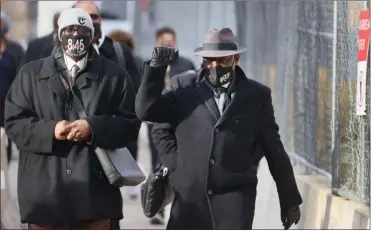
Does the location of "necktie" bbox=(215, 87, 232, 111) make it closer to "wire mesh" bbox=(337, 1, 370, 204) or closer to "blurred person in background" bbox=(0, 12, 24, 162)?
"wire mesh" bbox=(337, 1, 370, 204)

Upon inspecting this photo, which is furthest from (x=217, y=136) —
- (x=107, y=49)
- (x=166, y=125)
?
(x=107, y=49)

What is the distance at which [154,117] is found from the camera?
719cm

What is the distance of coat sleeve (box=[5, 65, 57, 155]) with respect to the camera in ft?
23.3

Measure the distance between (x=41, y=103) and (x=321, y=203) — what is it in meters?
2.56

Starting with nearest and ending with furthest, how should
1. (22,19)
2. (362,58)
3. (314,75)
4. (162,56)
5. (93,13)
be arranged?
(162,56) → (362,58) → (93,13) → (314,75) → (22,19)

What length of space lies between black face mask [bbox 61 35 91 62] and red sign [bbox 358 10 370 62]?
174 centimetres

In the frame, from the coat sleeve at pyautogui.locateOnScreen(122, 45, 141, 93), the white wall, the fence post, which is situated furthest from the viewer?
the white wall

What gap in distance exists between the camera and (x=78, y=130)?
23.1ft

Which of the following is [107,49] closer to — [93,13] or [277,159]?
[93,13]

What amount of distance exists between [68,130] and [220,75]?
3.04ft

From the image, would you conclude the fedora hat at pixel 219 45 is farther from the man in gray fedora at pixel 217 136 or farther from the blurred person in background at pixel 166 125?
the blurred person in background at pixel 166 125

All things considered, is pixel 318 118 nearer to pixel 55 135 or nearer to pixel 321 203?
pixel 321 203

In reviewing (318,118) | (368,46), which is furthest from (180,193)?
(318,118)

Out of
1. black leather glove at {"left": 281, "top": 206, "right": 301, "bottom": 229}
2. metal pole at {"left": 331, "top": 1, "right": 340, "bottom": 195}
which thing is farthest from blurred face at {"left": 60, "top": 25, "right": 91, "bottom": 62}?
metal pole at {"left": 331, "top": 1, "right": 340, "bottom": 195}
